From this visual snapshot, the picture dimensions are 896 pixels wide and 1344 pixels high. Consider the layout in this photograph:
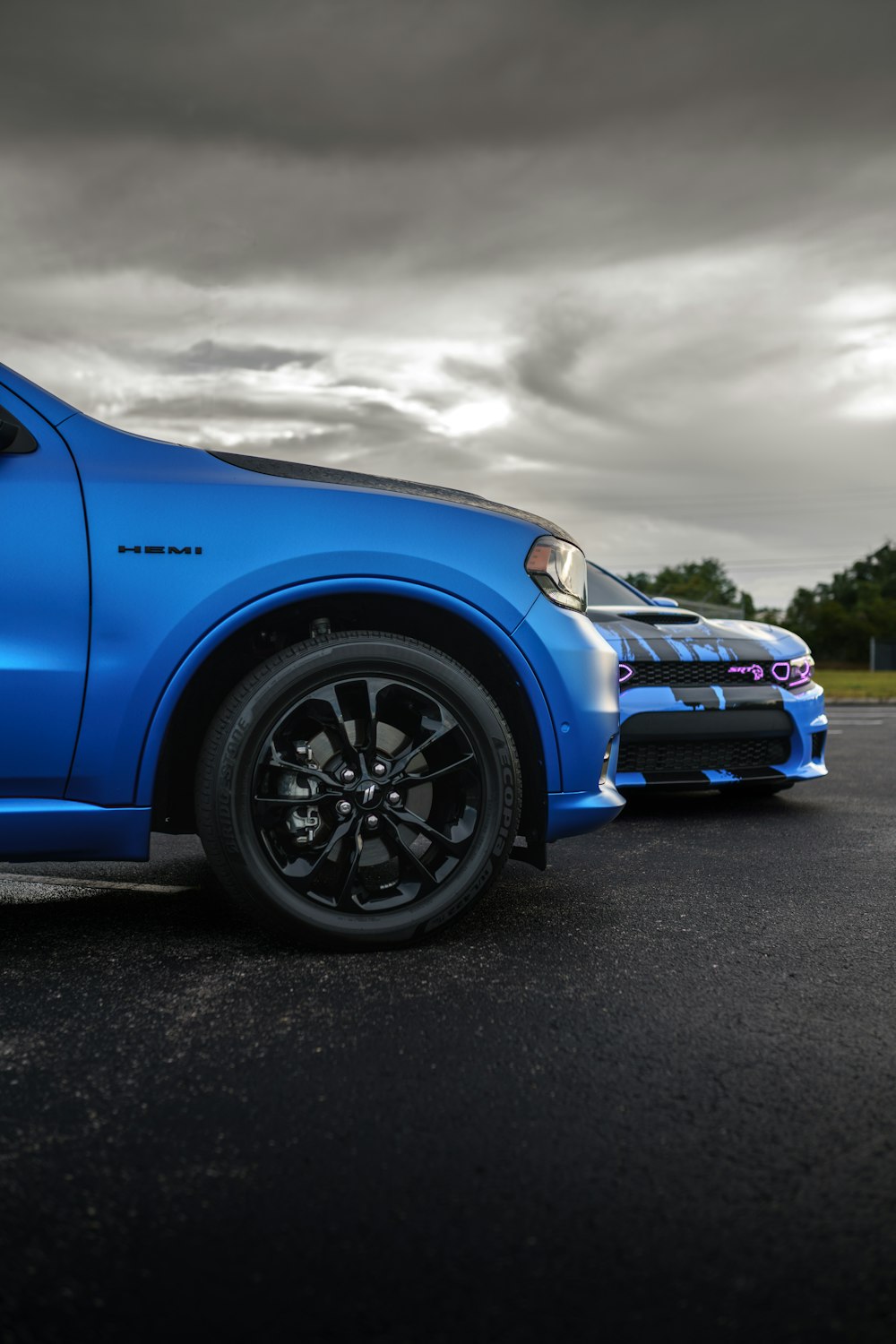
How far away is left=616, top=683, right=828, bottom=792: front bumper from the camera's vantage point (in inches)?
212

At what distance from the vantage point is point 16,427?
278 centimetres

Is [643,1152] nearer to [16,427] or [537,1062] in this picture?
[537,1062]

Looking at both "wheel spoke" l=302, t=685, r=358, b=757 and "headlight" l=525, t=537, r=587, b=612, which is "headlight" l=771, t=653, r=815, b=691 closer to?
"headlight" l=525, t=537, r=587, b=612

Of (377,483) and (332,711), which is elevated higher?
(377,483)

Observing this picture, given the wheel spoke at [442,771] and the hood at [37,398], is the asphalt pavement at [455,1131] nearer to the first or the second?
the wheel spoke at [442,771]

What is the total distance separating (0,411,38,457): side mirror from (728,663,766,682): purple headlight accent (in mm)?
3937

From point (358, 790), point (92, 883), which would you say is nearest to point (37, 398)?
point (358, 790)

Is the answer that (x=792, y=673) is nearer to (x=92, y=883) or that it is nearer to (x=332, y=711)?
(x=332, y=711)

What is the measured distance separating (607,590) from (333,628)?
3849 mm

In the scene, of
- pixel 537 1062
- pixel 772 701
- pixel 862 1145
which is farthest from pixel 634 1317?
pixel 772 701

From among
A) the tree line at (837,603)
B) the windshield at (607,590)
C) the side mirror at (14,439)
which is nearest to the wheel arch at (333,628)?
the side mirror at (14,439)

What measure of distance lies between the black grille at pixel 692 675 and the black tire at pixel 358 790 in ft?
8.46

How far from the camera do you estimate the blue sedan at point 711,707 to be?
542 centimetres

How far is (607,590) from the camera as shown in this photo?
683 cm
